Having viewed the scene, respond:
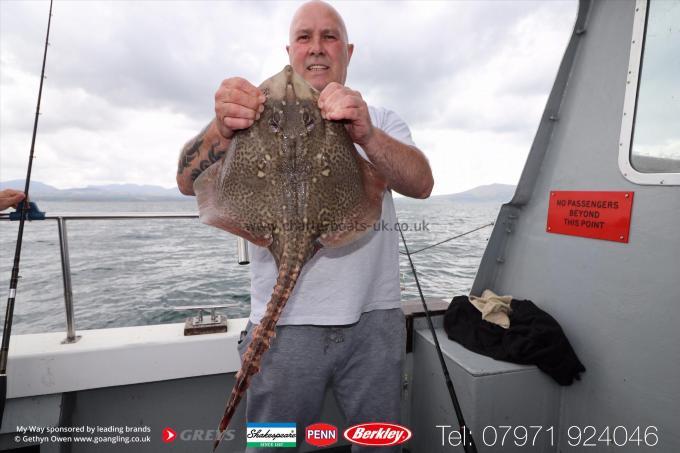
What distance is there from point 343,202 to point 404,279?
1019 centimetres

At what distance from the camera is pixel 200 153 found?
1783mm

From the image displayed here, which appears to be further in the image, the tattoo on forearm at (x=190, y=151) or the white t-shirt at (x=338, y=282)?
the white t-shirt at (x=338, y=282)

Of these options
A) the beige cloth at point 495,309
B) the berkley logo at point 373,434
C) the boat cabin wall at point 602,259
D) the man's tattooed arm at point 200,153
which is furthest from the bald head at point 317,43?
the beige cloth at point 495,309

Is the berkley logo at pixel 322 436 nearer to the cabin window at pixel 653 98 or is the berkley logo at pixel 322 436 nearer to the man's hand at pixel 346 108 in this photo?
the man's hand at pixel 346 108

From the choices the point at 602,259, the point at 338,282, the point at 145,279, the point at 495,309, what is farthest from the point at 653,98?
the point at 145,279

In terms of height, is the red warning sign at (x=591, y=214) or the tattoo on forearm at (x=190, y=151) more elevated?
the tattoo on forearm at (x=190, y=151)

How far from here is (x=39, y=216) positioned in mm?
2686

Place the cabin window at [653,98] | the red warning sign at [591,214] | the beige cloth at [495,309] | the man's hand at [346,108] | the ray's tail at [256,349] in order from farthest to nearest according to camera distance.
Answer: the beige cloth at [495,309] < the red warning sign at [591,214] < the cabin window at [653,98] < the man's hand at [346,108] < the ray's tail at [256,349]

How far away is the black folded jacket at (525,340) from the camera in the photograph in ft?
9.20

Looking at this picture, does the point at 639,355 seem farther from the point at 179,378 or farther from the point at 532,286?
the point at 179,378

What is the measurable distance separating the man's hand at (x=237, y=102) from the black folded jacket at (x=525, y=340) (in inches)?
109

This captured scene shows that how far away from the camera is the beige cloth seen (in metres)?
3.18

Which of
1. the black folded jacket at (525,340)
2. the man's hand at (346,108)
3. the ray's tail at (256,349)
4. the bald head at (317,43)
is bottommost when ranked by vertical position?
the black folded jacket at (525,340)

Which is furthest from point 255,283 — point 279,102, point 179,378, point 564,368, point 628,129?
point 628,129
